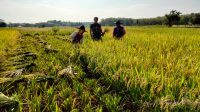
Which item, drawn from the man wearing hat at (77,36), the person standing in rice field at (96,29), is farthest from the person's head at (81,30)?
the person standing in rice field at (96,29)

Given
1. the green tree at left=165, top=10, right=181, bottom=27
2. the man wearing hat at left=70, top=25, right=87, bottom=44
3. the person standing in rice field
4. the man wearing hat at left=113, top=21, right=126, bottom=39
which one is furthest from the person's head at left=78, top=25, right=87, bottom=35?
Result: the green tree at left=165, top=10, right=181, bottom=27

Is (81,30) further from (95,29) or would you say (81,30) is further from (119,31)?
(119,31)

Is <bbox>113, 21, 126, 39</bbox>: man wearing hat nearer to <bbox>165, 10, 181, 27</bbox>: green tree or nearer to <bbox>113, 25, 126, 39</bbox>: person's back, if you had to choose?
<bbox>113, 25, 126, 39</bbox>: person's back

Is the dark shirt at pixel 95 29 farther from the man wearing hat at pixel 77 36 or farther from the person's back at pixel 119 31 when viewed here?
the man wearing hat at pixel 77 36

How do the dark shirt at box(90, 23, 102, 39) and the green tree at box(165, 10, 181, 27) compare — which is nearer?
the dark shirt at box(90, 23, 102, 39)

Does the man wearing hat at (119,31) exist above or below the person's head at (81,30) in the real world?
below

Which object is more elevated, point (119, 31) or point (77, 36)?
point (77, 36)

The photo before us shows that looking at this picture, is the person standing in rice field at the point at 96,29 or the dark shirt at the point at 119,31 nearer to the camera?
the person standing in rice field at the point at 96,29

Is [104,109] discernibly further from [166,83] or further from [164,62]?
[164,62]

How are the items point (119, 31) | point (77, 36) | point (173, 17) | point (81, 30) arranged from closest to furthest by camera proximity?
point (81, 30), point (77, 36), point (119, 31), point (173, 17)

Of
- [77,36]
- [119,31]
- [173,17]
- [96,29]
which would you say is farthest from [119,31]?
[173,17]

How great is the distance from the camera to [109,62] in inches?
209

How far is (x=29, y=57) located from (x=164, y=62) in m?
3.40

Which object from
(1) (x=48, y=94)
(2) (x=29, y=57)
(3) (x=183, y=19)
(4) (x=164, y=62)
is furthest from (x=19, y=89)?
(3) (x=183, y=19)
